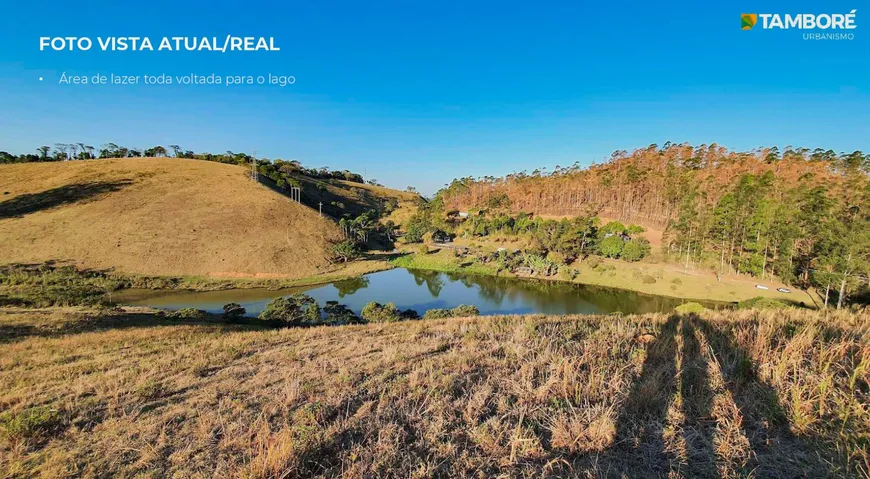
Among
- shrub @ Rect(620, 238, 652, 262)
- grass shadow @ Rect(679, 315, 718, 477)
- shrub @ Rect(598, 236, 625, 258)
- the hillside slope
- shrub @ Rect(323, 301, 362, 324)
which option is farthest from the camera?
shrub @ Rect(598, 236, 625, 258)

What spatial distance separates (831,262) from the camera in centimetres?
3191

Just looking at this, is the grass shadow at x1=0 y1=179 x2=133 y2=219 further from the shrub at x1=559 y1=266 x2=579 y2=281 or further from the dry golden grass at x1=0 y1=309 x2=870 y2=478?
the shrub at x1=559 y1=266 x2=579 y2=281

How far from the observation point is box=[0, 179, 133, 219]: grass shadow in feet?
169

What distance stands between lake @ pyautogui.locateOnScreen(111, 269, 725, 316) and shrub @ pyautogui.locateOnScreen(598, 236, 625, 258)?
33.9ft

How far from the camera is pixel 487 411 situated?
4.26 meters

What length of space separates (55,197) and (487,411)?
81022 mm

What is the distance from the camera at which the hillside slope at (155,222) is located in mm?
44719

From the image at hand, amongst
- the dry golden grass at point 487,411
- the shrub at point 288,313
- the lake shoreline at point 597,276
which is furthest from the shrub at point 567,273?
the dry golden grass at point 487,411

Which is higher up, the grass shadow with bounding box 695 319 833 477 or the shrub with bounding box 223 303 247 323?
the grass shadow with bounding box 695 319 833 477

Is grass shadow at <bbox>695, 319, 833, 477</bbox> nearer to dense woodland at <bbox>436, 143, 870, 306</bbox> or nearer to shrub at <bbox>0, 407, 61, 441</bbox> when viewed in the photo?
shrub at <bbox>0, 407, 61, 441</bbox>

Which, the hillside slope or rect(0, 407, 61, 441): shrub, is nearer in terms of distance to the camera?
rect(0, 407, 61, 441): shrub

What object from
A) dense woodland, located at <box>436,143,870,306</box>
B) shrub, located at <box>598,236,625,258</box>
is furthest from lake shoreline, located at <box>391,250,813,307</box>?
dense woodland, located at <box>436,143,870,306</box>

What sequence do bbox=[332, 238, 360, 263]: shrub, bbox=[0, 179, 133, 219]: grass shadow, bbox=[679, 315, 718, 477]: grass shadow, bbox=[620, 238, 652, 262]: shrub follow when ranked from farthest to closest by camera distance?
bbox=[332, 238, 360, 263]: shrub → bbox=[0, 179, 133, 219]: grass shadow → bbox=[620, 238, 652, 262]: shrub → bbox=[679, 315, 718, 477]: grass shadow

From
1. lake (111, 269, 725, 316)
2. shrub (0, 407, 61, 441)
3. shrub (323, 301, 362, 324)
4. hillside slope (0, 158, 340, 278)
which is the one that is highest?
hillside slope (0, 158, 340, 278)
